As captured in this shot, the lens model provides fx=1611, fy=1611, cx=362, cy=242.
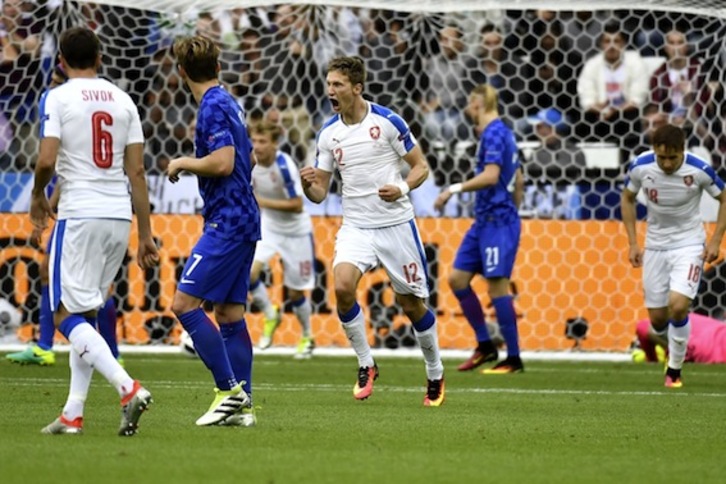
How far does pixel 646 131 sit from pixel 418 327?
20.6 ft

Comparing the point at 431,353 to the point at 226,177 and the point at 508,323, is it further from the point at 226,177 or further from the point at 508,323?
the point at 508,323

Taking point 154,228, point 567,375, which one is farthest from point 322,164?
point 154,228

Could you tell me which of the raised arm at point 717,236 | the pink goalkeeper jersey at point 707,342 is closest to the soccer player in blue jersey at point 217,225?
the raised arm at point 717,236

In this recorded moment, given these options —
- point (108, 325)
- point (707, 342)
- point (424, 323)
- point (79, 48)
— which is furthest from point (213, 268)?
point (707, 342)

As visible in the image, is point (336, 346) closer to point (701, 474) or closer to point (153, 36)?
point (153, 36)

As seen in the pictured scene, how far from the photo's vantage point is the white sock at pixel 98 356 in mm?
7121

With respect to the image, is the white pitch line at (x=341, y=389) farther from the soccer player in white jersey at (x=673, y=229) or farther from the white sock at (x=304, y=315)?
the white sock at (x=304, y=315)

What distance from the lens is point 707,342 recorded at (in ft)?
47.0

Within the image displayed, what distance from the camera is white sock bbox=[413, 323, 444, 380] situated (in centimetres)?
973

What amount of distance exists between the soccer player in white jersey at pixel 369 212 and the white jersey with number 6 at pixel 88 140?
2361mm

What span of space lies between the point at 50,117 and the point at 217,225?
3.60ft

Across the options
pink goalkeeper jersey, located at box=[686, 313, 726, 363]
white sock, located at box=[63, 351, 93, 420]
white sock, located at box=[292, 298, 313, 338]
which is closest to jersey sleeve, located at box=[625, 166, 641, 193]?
pink goalkeeper jersey, located at box=[686, 313, 726, 363]

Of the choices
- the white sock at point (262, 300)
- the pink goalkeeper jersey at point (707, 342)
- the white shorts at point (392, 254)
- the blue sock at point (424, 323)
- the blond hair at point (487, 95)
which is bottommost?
the pink goalkeeper jersey at point (707, 342)

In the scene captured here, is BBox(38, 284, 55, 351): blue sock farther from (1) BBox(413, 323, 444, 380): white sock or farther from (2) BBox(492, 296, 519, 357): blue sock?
(1) BBox(413, 323, 444, 380): white sock
